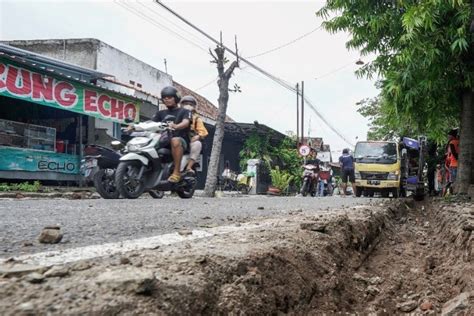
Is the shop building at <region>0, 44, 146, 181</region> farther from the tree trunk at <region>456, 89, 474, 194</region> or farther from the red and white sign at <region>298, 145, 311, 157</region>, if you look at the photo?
the red and white sign at <region>298, 145, 311, 157</region>

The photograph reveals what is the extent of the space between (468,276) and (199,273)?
1.83 meters

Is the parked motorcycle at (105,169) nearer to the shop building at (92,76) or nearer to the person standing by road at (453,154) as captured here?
the shop building at (92,76)

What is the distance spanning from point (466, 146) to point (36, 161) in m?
8.75

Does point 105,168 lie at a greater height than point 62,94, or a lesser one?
lesser

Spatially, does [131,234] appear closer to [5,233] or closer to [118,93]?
[5,233]

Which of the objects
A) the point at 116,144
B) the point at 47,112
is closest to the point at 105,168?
the point at 116,144

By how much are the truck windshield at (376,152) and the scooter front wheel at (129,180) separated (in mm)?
10788

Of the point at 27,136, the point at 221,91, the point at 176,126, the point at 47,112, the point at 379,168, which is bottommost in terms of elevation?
the point at 379,168

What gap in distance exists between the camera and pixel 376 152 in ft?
53.3

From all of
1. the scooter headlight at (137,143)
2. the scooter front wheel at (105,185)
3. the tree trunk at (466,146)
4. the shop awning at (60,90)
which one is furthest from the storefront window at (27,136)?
the tree trunk at (466,146)

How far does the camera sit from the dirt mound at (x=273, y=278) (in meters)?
1.28

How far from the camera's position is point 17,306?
1130mm

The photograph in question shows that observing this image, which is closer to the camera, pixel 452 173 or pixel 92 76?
pixel 452 173

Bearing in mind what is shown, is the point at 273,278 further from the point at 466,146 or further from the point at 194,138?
the point at 466,146
